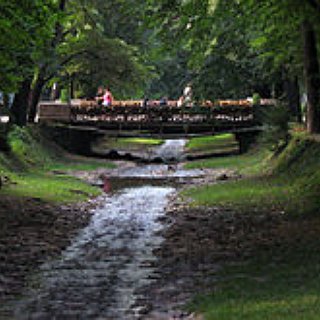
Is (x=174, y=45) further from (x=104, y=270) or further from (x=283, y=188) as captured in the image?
(x=104, y=270)

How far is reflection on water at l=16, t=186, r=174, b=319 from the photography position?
32.8ft

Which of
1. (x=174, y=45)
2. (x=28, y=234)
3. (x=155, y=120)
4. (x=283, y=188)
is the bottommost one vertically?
(x=28, y=234)

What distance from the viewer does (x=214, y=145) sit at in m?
51.4

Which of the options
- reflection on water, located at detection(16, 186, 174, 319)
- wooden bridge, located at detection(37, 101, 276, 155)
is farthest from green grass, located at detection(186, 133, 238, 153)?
reflection on water, located at detection(16, 186, 174, 319)

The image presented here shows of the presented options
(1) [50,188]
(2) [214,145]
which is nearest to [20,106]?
(1) [50,188]

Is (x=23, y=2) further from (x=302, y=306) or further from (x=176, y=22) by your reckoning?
(x=302, y=306)

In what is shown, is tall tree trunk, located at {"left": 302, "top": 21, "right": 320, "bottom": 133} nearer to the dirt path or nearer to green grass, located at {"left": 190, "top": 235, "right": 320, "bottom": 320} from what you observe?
the dirt path

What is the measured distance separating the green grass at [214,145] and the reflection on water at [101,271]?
2647 cm

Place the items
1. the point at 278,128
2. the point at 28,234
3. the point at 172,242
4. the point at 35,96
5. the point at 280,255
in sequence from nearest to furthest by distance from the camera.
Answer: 1. the point at 280,255
2. the point at 172,242
3. the point at 28,234
4. the point at 278,128
5. the point at 35,96

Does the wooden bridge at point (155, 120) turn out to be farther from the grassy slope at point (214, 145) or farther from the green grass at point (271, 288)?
the green grass at point (271, 288)

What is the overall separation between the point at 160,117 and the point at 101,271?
30295mm

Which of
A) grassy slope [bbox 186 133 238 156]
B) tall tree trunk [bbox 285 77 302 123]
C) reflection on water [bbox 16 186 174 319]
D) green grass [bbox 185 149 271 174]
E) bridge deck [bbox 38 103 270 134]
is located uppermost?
tall tree trunk [bbox 285 77 302 123]

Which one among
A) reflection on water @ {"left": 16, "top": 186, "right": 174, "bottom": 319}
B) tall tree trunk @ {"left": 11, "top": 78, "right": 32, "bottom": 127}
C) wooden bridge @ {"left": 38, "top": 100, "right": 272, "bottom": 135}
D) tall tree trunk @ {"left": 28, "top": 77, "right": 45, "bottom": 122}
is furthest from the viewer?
wooden bridge @ {"left": 38, "top": 100, "right": 272, "bottom": 135}

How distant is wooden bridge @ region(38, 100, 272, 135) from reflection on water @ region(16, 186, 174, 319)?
21.4 m
